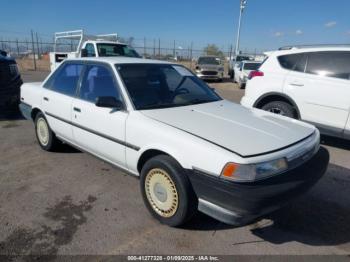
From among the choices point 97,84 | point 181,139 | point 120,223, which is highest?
point 97,84

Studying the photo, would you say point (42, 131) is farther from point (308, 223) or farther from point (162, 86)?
point (308, 223)

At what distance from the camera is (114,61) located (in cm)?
379

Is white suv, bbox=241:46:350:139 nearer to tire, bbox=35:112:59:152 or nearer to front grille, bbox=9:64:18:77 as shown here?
tire, bbox=35:112:59:152

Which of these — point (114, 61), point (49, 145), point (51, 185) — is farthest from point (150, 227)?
point (49, 145)

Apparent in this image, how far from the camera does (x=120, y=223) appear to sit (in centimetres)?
307

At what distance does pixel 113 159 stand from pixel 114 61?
1236mm

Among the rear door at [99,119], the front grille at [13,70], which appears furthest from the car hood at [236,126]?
the front grille at [13,70]

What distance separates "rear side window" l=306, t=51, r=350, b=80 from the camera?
527cm

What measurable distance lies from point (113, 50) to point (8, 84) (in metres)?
6.26

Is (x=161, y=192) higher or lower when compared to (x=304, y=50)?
lower

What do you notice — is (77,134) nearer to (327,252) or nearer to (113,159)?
(113,159)

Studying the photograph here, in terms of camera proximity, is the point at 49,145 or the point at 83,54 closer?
the point at 49,145

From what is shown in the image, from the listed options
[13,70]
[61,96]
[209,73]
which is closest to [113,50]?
[13,70]

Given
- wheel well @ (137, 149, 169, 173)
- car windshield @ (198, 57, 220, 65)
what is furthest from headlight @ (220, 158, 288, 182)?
car windshield @ (198, 57, 220, 65)
